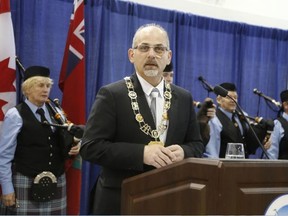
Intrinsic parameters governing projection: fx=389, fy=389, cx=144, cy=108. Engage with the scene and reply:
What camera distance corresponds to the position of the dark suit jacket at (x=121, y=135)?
4.44 feet

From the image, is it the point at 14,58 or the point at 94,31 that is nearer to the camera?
the point at 14,58

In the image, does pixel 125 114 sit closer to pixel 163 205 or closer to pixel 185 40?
pixel 163 205

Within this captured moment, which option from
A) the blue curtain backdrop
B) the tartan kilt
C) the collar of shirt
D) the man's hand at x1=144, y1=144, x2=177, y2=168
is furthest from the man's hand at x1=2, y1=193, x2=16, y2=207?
the man's hand at x1=144, y1=144, x2=177, y2=168

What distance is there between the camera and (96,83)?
3639 millimetres

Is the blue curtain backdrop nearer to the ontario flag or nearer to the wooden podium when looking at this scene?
the ontario flag

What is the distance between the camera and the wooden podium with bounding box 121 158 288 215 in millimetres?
951

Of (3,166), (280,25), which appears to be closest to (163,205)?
(3,166)

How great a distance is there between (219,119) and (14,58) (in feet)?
5.93

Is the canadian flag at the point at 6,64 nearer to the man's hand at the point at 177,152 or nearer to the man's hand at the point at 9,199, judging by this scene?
the man's hand at the point at 9,199

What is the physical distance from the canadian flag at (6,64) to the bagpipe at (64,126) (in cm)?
21

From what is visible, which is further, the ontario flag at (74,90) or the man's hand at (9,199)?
the ontario flag at (74,90)

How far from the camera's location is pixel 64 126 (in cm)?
262

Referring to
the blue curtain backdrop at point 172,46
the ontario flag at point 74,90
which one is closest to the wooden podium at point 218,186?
the ontario flag at point 74,90

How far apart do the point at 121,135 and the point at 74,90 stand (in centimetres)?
165
